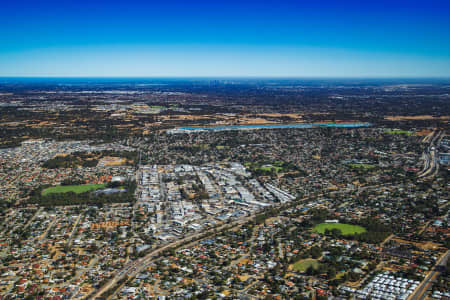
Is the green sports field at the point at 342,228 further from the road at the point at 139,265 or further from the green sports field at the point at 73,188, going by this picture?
the green sports field at the point at 73,188

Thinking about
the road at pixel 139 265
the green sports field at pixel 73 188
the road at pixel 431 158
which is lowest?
the road at pixel 139 265

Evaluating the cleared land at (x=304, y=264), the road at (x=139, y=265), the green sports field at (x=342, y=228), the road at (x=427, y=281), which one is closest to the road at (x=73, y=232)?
the road at (x=139, y=265)

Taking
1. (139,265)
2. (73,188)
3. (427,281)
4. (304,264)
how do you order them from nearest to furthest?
(427,281)
(139,265)
(304,264)
(73,188)

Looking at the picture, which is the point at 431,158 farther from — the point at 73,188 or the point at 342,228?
the point at 73,188

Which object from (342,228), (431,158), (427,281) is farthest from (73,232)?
(431,158)

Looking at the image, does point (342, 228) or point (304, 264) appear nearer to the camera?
point (304, 264)

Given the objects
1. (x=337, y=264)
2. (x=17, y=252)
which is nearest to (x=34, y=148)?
(x=17, y=252)

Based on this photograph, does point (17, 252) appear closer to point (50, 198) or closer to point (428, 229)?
point (50, 198)

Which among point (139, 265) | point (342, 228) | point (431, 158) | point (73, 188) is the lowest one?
point (139, 265)
